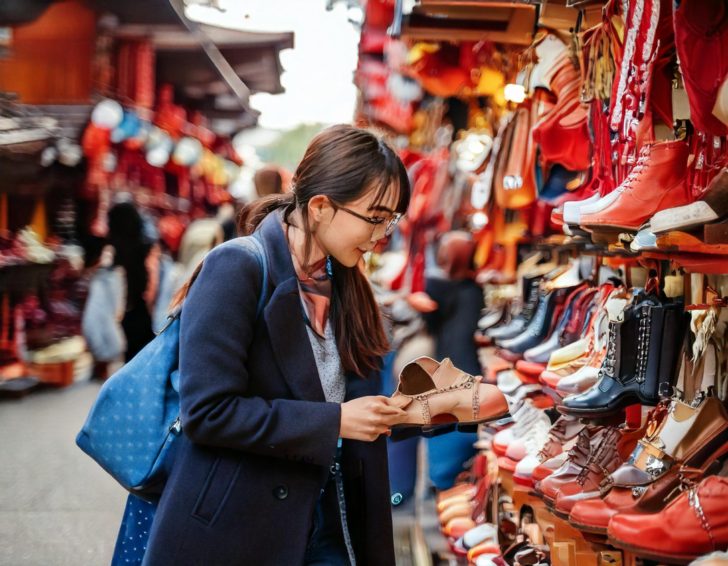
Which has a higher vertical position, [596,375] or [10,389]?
[596,375]

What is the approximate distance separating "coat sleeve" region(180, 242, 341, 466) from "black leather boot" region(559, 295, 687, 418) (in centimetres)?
89

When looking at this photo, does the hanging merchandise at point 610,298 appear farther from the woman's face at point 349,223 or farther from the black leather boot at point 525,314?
the woman's face at point 349,223

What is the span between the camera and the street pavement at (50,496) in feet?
14.5

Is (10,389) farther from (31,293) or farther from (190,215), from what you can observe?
(190,215)

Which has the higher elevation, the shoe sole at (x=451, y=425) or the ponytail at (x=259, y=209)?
the ponytail at (x=259, y=209)

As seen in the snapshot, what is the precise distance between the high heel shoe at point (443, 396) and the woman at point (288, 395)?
0.09m

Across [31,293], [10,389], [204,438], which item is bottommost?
[10,389]

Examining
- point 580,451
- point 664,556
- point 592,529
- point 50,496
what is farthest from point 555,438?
point 50,496

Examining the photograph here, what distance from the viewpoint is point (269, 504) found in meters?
2.04

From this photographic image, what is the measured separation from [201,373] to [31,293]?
21.3 feet

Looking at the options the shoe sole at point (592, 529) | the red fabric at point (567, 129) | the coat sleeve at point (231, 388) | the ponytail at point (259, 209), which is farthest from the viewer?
the red fabric at point (567, 129)

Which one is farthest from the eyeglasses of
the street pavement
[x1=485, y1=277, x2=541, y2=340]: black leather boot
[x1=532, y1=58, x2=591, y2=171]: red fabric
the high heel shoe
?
the street pavement

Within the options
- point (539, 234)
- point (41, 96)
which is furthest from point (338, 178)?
point (41, 96)

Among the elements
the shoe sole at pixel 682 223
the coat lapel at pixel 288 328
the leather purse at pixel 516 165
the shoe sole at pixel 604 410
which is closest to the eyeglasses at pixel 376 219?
the coat lapel at pixel 288 328
